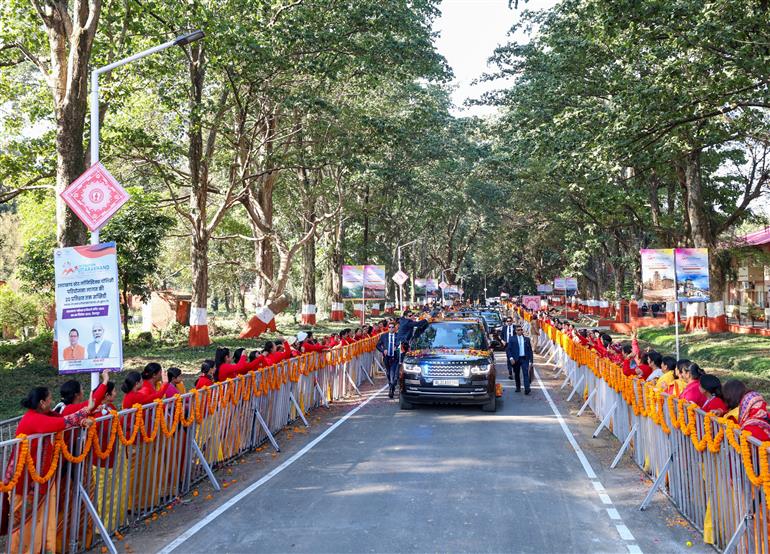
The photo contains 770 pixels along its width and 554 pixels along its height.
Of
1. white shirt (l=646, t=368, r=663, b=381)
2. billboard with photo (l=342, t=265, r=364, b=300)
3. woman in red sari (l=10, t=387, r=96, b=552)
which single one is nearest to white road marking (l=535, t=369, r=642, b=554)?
white shirt (l=646, t=368, r=663, b=381)

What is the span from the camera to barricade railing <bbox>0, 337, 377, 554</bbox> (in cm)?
546

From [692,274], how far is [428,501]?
13.5 meters

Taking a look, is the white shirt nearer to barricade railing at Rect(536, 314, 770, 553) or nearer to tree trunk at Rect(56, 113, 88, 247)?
barricade railing at Rect(536, 314, 770, 553)

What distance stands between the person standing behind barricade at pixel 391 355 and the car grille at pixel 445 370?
256cm

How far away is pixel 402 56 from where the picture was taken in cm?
2088

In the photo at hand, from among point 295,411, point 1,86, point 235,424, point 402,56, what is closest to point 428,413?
point 295,411

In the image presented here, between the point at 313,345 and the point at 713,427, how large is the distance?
31.4 ft

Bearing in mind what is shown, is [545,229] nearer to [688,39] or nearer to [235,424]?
[688,39]

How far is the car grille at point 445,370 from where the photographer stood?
1294 centimetres

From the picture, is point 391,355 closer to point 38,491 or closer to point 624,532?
point 624,532

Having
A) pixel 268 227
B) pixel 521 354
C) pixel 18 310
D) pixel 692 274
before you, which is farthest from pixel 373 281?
pixel 692 274

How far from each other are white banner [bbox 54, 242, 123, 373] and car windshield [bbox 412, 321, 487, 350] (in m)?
7.21

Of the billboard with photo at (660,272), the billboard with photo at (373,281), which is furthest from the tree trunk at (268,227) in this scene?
the billboard with photo at (660,272)

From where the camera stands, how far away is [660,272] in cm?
1802
